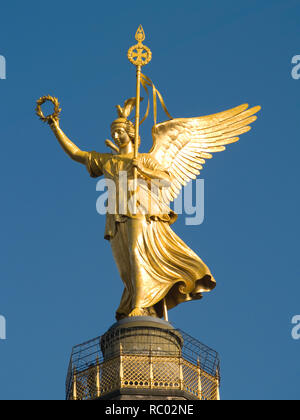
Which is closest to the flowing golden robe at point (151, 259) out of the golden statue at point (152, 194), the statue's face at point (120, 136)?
the golden statue at point (152, 194)

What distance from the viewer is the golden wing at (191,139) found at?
44688mm

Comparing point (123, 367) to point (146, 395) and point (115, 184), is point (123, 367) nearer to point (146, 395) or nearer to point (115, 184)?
point (146, 395)

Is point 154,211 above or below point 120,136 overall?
below

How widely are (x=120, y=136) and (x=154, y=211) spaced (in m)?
2.64

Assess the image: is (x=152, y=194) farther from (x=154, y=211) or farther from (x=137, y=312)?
(x=137, y=312)

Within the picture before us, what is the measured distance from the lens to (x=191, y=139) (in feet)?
149

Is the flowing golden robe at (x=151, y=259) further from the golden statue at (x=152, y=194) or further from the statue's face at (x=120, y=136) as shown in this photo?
the statue's face at (x=120, y=136)

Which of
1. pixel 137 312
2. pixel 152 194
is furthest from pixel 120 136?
pixel 137 312

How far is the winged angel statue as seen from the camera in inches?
1668

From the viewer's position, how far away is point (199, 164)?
45188 mm

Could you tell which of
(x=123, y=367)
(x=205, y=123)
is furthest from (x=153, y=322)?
(x=205, y=123)

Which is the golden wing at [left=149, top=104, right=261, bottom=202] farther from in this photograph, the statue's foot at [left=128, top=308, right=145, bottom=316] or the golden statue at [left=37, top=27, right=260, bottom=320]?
the statue's foot at [left=128, top=308, right=145, bottom=316]

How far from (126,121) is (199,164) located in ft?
8.20

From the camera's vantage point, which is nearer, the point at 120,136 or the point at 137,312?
the point at 137,312
